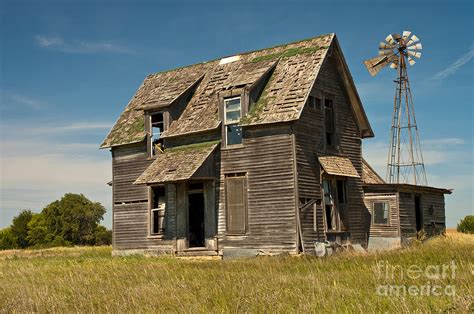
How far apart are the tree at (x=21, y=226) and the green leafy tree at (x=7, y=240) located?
0.40 metres

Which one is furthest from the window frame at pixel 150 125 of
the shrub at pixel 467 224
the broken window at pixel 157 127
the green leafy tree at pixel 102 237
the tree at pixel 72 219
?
the green leafy tree at pixel 102 237

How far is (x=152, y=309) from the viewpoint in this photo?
30.6 ft

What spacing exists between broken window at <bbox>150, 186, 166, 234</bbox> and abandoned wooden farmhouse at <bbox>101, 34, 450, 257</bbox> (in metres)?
0.05

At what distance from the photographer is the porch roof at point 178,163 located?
22719 millimetres

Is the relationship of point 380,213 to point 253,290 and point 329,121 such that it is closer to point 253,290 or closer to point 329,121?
point 329,121

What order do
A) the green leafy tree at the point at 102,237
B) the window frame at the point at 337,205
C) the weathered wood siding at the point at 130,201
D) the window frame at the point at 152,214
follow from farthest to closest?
the green leafy tree at the point at 102,237
the weathered wood siding at the point at 130,201
the window frame at the point at 152,214
the window frame at the point at 337,205

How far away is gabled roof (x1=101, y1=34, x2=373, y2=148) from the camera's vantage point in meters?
22.7

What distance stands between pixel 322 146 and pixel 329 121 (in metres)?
1.87

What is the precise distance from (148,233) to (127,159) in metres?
3.90

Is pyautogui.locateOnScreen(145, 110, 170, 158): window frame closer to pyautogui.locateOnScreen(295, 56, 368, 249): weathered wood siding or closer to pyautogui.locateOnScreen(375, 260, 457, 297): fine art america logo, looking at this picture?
pyautogui.locateOnScreen(295, 56, 368, 249): weathered wood siding

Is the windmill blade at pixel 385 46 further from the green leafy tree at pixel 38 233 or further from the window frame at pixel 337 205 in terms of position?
the green leafy tree at pixel 38 233

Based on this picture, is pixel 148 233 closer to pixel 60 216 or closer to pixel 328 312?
pixel 328 312

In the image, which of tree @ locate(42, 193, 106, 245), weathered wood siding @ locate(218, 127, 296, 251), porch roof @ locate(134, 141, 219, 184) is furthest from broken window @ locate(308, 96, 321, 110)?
tree @ locate(42, 193, 106, 245)

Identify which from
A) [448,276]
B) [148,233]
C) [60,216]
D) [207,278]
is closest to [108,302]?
[207,278]
